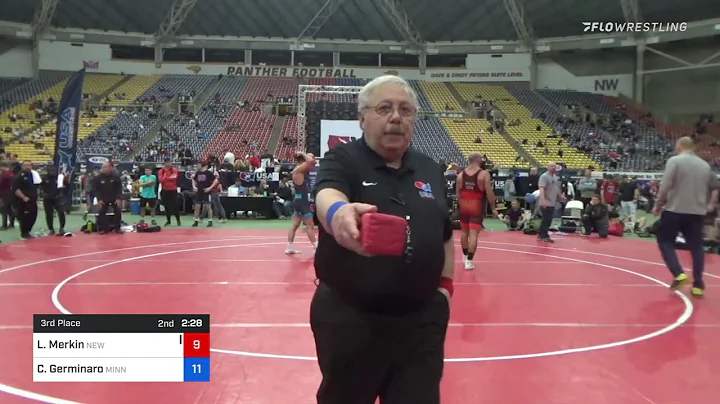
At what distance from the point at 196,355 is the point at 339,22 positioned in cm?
4078

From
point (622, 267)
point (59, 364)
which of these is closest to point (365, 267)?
point (59, 364)

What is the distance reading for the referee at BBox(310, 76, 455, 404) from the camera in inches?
78.7

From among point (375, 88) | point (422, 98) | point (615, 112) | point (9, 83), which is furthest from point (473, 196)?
point (9, 83)

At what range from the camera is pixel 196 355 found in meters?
3.51

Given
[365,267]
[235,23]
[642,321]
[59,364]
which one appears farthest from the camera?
[235,23]

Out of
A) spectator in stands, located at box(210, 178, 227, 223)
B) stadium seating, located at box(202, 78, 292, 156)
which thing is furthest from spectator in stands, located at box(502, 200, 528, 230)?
stadium seating, located at box(202, 78, 292, 156)

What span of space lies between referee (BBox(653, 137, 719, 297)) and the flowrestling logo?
1315 inches

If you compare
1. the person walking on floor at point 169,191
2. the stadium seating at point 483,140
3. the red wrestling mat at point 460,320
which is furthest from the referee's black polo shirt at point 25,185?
the stadium seating at point 483,140

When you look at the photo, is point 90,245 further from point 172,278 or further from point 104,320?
point 104,320

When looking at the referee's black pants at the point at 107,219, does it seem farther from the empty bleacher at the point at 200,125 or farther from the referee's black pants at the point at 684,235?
the empty bleacher at the point at 200,125

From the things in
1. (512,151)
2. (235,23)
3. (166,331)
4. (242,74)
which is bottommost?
(166,331)

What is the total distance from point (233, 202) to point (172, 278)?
33.3 ft

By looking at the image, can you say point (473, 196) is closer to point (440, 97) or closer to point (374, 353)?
point (374, 353)

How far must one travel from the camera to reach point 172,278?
779cm
